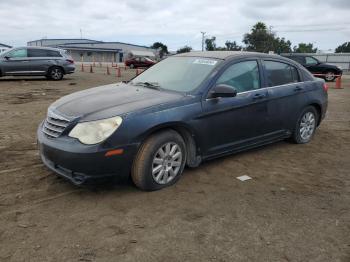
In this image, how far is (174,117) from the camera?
14.3 ft

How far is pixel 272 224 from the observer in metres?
3.65

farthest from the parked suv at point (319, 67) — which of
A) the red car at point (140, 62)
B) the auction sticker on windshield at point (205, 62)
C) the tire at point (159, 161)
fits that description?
the red car at point (140, 62)

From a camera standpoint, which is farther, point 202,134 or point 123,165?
point 202,134

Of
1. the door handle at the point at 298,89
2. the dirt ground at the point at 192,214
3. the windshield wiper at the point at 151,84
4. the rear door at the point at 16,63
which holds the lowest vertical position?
the dirt ground at the point at 192,214

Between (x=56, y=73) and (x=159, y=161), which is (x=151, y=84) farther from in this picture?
(x=56, y=73)

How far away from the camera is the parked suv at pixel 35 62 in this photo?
1703 centimetres

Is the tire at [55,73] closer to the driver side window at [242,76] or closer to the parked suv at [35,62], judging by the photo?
the parked suv at [35,62]

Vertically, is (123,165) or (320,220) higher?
(123,165)

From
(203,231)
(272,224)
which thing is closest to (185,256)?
(203,231)

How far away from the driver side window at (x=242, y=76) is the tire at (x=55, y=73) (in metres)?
14.6

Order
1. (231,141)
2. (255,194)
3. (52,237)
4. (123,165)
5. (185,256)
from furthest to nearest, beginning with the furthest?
(231,141), (255,194), (123,165), (52,237), (185,256)

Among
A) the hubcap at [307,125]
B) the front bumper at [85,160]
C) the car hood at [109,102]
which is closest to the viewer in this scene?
the front bumper at [85,160]

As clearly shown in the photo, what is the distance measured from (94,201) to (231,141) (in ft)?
6.60

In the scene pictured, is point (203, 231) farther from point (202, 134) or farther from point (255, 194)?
point (202, 134)
